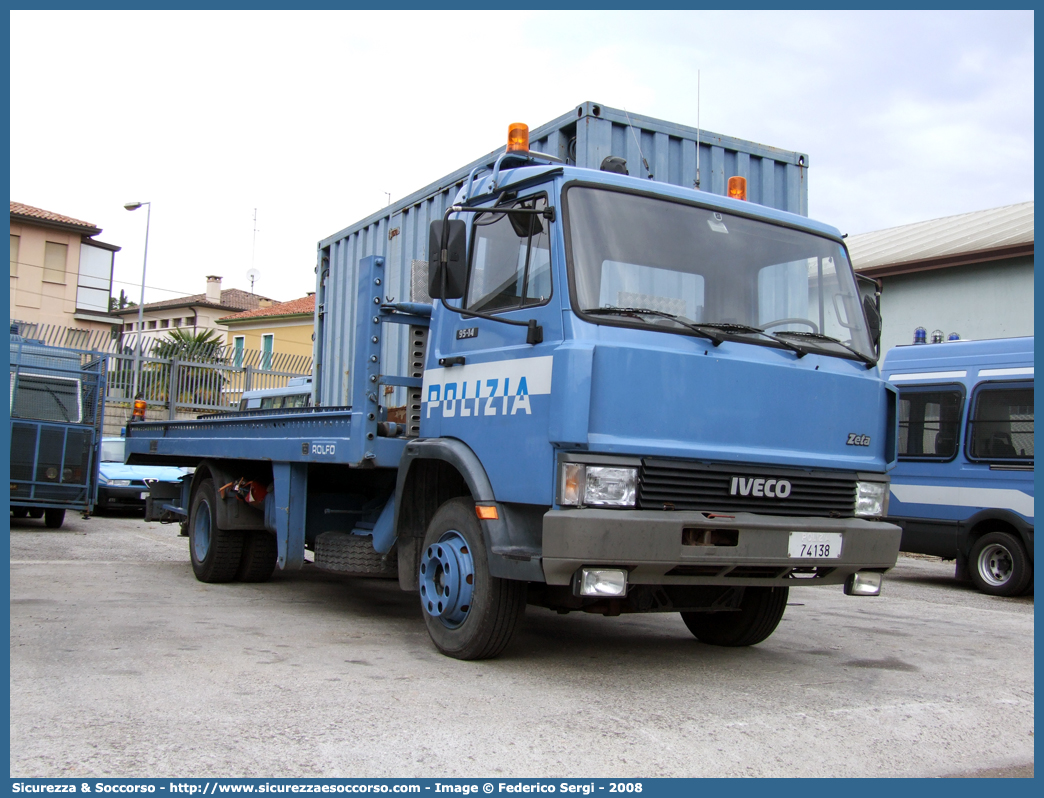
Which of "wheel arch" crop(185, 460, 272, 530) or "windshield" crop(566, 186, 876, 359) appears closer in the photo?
"windshield" crop(566, 186, 876, 359)

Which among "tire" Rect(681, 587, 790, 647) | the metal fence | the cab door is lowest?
"tire" Rect(681, 587, 790, 647)

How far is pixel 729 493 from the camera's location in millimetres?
4988

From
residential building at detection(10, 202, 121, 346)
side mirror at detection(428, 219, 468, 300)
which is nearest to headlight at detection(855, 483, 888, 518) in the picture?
side mirror at detection(428, 219, 468, 300)

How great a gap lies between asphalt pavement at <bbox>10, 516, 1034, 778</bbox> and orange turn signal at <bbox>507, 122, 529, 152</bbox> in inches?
116

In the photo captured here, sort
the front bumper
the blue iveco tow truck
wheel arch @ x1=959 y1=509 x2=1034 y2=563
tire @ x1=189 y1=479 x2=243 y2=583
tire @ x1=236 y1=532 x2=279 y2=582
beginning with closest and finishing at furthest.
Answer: the front bumper → the blue iveco tow truck → tire @ x1=189 y1=479 x2=243 y2=583 → tire @ x1=236 y1=532 x2=279 y2=582 → wheel arch @ x1=959 y1=509 x2=1034 y2=563

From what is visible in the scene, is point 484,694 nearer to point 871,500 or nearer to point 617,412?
point 617,412

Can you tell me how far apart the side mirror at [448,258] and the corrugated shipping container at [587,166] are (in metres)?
1.19

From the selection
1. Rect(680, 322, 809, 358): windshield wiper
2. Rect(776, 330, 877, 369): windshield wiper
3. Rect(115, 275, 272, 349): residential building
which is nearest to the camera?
Rect(680, 322, 809, 358): windshield wiper

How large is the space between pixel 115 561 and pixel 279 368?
12.5 metres

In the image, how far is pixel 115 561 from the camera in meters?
10.5

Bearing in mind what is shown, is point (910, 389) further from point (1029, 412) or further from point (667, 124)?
point (667, 124)

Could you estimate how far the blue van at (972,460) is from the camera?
34.1 ft

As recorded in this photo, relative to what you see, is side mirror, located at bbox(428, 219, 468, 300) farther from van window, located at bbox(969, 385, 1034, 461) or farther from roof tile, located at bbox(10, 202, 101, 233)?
roof tile, located at bbox(10, 202, 101, 233)

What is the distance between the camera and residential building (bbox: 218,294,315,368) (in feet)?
147
